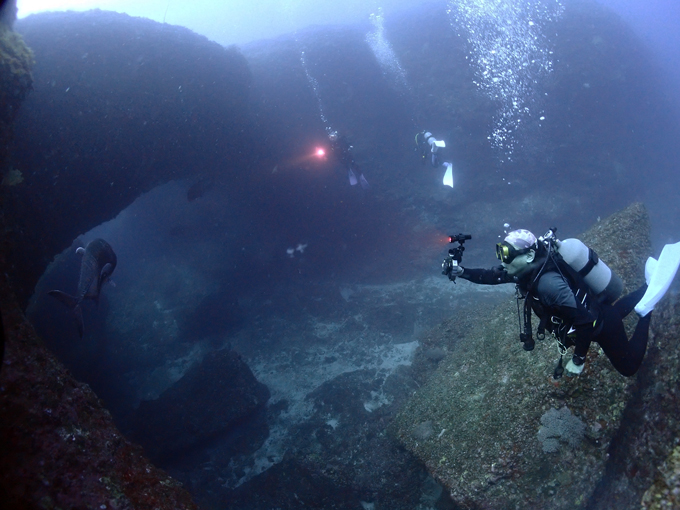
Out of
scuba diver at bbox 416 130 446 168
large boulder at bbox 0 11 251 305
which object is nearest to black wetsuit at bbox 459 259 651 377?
large boulder at bbox 0 11 251 305

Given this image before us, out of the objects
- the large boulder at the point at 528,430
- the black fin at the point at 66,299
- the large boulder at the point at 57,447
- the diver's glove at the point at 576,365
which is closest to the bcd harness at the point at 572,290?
the diver's glove at the point at 576,365

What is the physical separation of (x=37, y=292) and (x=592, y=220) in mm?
25137

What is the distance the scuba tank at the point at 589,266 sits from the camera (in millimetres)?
3744

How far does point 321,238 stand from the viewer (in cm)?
1677

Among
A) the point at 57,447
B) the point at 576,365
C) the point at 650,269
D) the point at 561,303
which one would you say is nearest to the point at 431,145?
the point at 650,269

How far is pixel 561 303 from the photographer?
344 cm

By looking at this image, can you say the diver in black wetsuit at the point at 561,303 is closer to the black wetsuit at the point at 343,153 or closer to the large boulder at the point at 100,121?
the large boulder at the point at 100,121

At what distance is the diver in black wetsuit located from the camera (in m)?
3.49

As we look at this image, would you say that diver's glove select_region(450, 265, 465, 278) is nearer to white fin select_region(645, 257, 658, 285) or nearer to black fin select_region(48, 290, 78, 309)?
white fin select_region(645, 257, 658, 285)

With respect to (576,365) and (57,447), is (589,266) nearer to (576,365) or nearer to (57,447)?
(576,365)

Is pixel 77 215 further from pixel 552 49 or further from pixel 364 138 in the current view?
pixel 552 49

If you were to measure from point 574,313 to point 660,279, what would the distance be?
4.71ft

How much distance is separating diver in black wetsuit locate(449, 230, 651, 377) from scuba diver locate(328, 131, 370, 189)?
1067 cm

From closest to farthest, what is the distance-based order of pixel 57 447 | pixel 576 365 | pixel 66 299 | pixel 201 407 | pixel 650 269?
pixel 57 447 → pixel 576 365 → pixel 650 269 → pixel 66 299 → pixel 201 407
